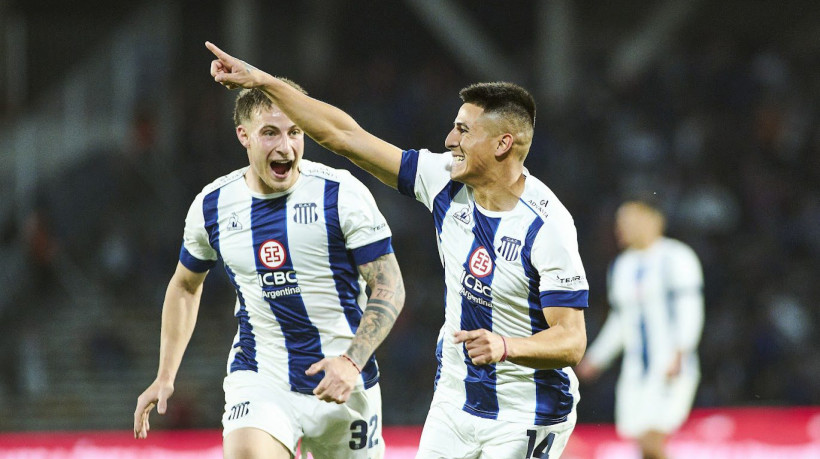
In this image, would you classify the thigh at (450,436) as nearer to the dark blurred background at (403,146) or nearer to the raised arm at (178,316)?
the raised arm at (178,316)

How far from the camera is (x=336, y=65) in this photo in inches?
705

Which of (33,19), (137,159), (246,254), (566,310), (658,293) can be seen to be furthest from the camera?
(33,19)

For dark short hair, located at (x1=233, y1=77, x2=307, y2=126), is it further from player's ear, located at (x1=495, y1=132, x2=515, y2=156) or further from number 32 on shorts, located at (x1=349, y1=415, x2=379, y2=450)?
number 32 on shorts, located at (x1=349, y1=415, x2=379, y2=450)

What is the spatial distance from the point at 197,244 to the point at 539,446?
1863 millimetres

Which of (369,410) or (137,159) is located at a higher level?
(137,159)

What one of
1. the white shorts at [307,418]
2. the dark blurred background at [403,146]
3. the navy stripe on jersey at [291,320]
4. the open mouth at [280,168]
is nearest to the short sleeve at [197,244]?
the navy stripe on jersey at [291,320]

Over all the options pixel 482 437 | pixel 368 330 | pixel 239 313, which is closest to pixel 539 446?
pixel 482 437

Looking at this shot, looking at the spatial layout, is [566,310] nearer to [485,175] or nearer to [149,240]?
Result: [485,175]

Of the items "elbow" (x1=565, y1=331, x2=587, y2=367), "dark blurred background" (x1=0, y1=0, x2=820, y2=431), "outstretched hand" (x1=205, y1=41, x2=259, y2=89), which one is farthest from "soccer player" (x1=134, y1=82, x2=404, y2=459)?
"dark blurred background" (x1=0, y1=0, x2=820, y2=431)

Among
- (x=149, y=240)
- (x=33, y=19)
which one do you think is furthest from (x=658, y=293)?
(x=33, y=19)

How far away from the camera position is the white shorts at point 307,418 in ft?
15.8

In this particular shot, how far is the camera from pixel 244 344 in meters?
5.12

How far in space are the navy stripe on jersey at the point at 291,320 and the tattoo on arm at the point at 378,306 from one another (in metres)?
0.33

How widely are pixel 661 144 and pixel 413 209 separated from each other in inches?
126
